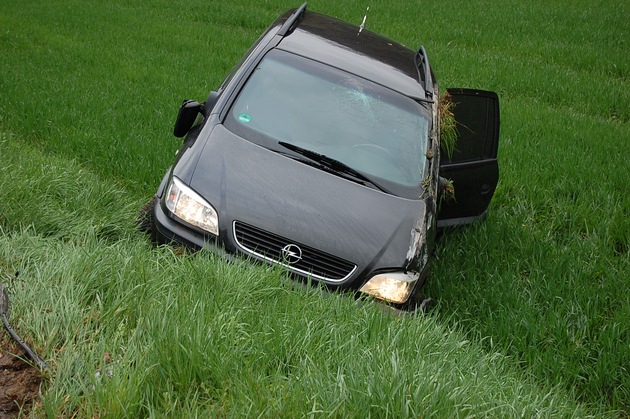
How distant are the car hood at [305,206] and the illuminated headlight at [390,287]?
55 millimetres

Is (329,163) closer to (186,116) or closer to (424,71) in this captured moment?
(186,116)

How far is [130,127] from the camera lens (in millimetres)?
8875

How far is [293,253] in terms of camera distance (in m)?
4.70

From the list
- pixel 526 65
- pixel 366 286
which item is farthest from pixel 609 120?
pixel 366 286

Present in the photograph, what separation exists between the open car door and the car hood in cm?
139

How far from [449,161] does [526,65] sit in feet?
31.6

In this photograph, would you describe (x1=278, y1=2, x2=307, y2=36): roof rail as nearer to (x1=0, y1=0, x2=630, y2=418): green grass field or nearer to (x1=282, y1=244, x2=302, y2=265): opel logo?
(x1=0, y1=0, x2=630, y2=418): green grass field

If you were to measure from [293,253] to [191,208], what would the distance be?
703 mm

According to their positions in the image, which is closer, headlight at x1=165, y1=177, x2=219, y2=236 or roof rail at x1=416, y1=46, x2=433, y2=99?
headlight at x1=165, y1=177, x2=219, y2=236

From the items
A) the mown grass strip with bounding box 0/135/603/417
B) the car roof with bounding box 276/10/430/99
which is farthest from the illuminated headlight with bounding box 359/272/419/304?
the car roof with bounding box 276/10/430/99

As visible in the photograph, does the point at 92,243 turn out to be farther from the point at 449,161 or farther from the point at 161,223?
the point at 449,161

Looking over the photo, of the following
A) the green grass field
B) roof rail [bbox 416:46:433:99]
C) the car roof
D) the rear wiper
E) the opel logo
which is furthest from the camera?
roof rail [bbox 416:46:433:99]

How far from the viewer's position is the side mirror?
18.9 feet

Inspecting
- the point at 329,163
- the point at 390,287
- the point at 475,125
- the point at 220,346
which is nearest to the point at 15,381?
the point at 220,346
